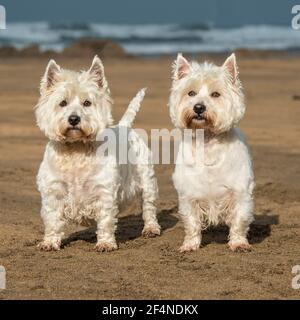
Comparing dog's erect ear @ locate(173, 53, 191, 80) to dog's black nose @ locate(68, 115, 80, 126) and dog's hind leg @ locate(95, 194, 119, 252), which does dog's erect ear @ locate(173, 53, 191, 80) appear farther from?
dog's hind leg @ locate(95, 194, 119, 252)

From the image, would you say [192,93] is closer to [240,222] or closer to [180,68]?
[180,68]

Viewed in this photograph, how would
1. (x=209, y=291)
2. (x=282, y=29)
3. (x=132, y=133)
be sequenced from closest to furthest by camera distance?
(x=209, y=291)
(x=132, y=133)
(x=282, y=29)

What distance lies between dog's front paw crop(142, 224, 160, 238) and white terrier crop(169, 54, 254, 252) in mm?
651

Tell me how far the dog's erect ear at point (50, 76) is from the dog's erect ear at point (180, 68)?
0.94 m

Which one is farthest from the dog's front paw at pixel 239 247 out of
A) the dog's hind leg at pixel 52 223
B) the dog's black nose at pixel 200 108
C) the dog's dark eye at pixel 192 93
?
the dog's hind leg at pixel 52 223

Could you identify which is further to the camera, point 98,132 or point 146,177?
point 146,177

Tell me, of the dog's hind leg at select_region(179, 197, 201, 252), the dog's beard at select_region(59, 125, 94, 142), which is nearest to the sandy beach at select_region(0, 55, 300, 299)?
the dog's hind leg at select_region(179, 197, 201, 252)

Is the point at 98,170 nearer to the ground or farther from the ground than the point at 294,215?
farther from the ground

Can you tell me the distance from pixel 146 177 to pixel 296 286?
242 centimetres

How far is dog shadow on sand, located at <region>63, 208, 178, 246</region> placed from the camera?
8.29 meters

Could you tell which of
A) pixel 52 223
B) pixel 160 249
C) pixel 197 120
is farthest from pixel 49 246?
pixel 197 120

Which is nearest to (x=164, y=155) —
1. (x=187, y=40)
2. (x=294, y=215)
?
(x=294, y=215)

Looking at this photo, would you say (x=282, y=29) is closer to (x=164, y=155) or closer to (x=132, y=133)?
(x=164, y=155)

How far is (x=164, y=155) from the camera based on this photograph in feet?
40.5
